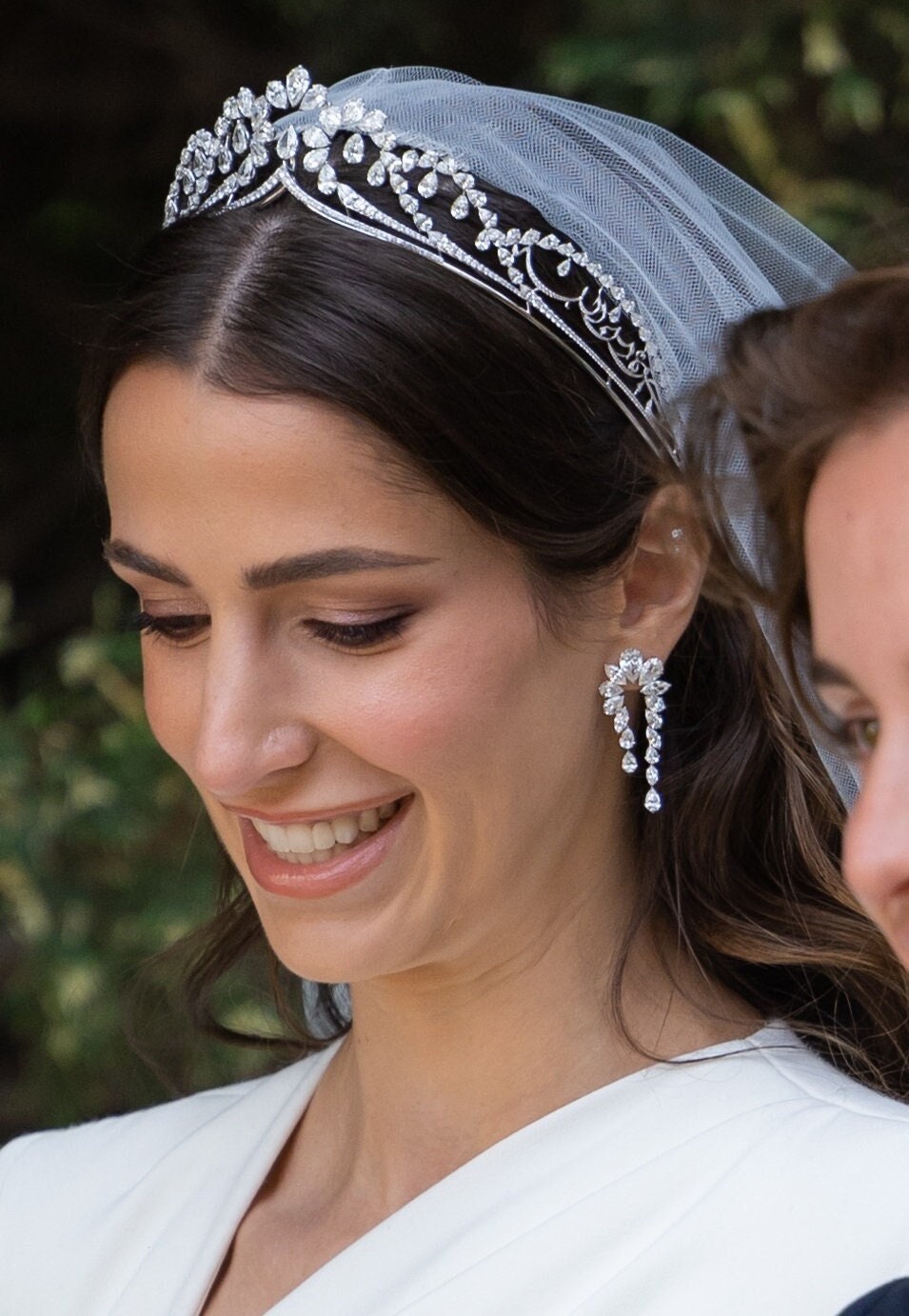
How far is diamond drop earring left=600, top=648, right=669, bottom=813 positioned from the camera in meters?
2.04

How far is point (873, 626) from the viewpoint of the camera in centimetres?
133

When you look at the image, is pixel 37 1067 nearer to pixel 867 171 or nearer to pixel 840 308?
pixel 867 171

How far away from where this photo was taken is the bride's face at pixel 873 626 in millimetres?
1311

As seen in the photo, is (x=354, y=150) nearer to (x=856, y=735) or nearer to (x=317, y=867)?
(x=317, y=867)

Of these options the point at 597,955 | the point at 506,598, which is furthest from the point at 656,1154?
the point at 506,598

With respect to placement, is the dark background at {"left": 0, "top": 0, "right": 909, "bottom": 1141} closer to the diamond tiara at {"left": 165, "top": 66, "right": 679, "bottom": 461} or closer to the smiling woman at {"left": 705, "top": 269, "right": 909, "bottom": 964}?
the diamond tiara at {"left": 165, "top": 66, "right": 679, "bottom": 461}

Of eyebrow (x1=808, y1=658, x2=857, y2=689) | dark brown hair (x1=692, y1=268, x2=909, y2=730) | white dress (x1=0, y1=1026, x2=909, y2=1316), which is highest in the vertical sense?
dark brown hair (x1=692, y1=268, x2=909, y2=730)

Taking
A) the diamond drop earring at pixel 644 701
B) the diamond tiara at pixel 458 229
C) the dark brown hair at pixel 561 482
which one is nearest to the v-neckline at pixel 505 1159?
the dark brown hair at pixel 561 482

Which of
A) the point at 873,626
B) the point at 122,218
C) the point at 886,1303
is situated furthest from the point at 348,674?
the point at 122,218

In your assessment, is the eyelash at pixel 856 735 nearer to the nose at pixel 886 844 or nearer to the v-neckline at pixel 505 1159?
the nose at pixel 886 844

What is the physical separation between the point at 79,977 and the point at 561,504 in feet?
5.71

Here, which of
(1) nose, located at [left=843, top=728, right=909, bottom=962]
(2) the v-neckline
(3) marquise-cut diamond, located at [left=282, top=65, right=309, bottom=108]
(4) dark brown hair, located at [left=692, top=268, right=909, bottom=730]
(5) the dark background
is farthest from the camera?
(5) the dark background

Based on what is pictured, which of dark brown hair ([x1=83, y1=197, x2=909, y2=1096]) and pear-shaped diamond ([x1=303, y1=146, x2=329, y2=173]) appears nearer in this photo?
dark brown hair ([x1=83, y1=197, x2=909, y2=1096])

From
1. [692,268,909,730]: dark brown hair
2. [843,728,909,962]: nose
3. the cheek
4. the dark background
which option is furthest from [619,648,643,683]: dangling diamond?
the dark background
